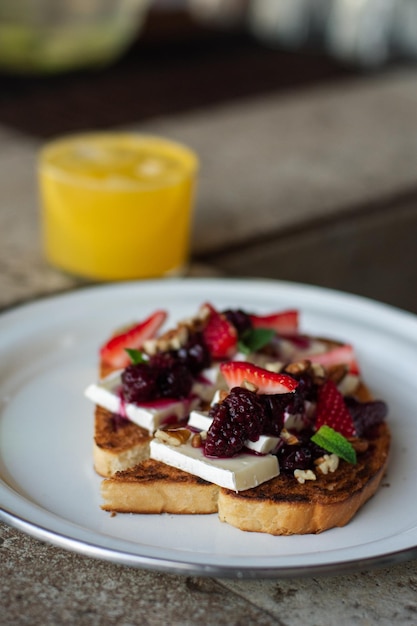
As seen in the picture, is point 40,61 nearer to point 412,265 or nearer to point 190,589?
point 412,265

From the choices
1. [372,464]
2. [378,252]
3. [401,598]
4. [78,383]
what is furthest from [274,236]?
[401,598]

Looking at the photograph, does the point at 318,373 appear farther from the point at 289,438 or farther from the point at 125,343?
the point at 125,343

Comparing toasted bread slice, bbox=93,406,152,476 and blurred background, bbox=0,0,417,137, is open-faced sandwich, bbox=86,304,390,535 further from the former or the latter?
blurred background, bbox=0,0,417,137

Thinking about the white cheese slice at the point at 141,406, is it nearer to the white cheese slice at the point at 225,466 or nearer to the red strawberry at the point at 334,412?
the white cheese slice at the point at 225,466

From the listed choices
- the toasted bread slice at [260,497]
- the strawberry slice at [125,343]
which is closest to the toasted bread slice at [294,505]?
the toasted bread slice at [260,497]

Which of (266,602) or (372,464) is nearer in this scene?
(266,602)

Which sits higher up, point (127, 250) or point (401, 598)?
point (401, 598)

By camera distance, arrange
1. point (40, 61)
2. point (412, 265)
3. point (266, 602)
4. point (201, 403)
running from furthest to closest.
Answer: point (40, 61), point (412, 265), point (201, 403), point (266, 602)

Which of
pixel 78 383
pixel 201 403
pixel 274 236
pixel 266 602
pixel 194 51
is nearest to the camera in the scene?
pixel 266 602
